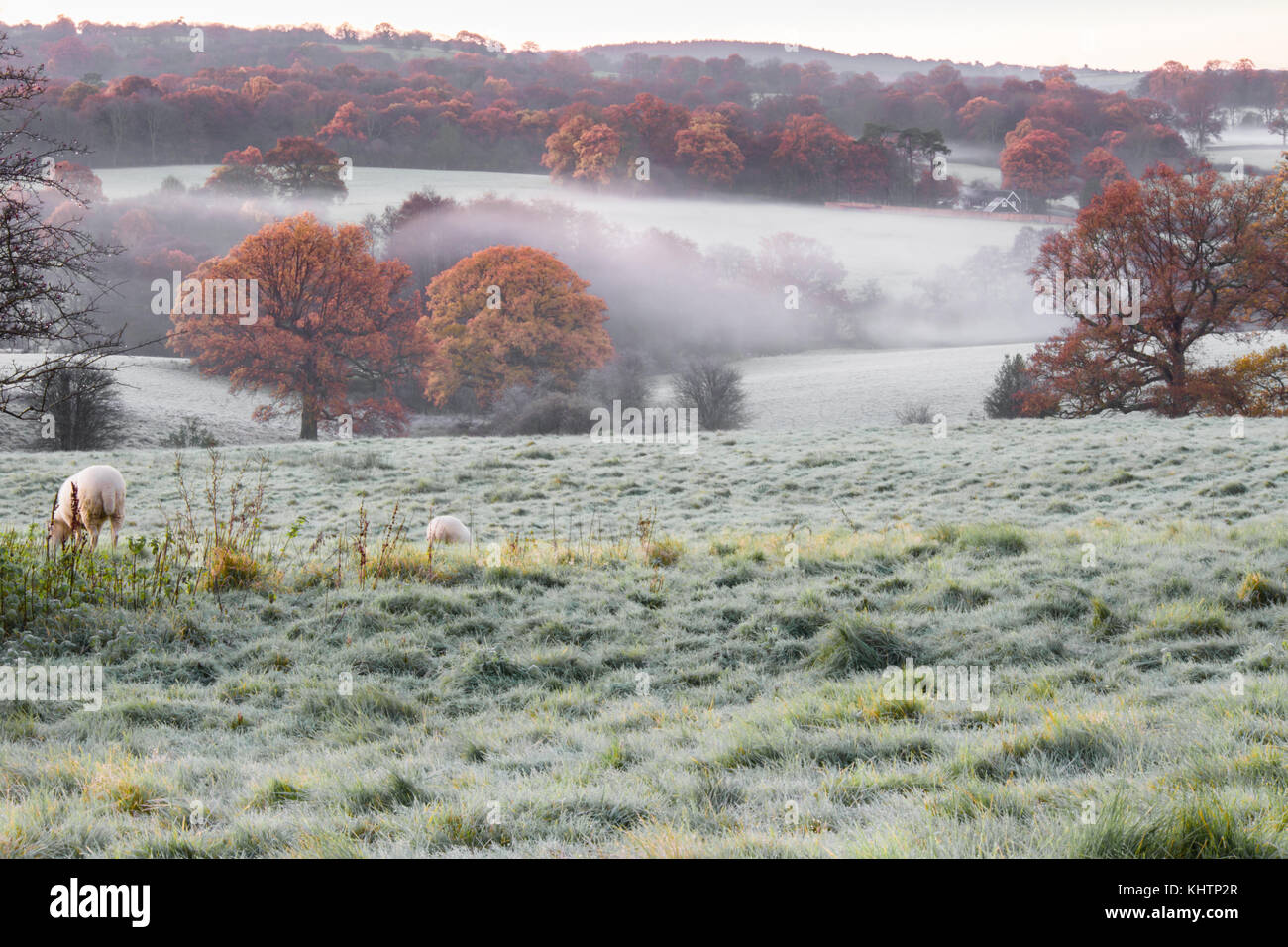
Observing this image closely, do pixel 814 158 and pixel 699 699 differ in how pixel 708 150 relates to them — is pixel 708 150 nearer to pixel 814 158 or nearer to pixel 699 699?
pixel 814 158

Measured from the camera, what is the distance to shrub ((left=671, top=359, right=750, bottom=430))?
4191cm

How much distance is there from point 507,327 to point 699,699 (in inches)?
1697

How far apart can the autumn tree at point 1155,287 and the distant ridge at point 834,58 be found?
99454 mm

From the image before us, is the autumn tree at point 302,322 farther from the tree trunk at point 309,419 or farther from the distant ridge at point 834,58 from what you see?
the distant ridge at point 834,58

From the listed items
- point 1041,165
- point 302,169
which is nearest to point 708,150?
point 1041,165

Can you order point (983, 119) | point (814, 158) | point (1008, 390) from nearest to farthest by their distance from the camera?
point (1008, 390)
point (814, 158)
point (983, 119)

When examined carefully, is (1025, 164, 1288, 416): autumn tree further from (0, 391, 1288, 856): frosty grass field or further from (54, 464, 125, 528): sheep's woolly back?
(54, 464, 125, 528): sheep's woolly back

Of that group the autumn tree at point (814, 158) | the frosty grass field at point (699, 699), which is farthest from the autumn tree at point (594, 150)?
the frosty grass field at point (699, 699)

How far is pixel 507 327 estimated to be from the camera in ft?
155

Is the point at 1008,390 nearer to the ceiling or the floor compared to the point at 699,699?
nearer to the floor

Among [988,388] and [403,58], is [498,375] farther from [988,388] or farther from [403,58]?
[403,58]

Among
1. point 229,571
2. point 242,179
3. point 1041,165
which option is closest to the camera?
point 229,571

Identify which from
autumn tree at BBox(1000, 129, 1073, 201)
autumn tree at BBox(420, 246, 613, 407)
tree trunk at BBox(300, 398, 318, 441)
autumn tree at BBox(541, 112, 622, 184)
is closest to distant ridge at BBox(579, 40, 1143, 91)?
autumn tree at BBox(1000, 129, 1073, 201)

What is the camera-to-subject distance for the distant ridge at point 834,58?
421 feet
